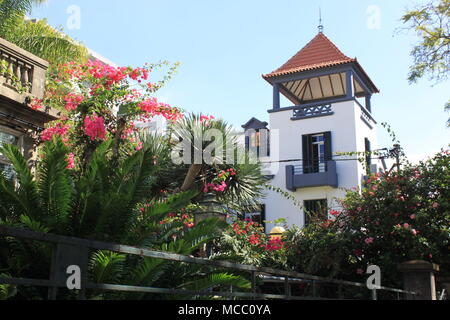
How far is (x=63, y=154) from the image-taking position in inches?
207

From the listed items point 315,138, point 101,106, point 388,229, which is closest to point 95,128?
point 101,106

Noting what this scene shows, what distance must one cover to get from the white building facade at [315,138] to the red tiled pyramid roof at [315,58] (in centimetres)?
4

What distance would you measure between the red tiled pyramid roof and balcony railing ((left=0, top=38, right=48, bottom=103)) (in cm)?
1588

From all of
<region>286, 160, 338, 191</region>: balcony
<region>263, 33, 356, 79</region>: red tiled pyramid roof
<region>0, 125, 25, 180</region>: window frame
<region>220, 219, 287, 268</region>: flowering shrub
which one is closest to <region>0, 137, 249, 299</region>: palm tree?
<region>0, 125, 25, 180</region>: window frame

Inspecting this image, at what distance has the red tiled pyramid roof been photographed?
22820mm

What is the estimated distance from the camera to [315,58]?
2452cm

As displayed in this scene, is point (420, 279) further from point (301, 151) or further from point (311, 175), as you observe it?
point (301, 151)

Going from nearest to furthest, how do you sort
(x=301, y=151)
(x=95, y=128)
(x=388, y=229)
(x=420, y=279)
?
(x=420, y=279)
(x=95, y=128)
(x=388, y=229)
(x=301, y=151)

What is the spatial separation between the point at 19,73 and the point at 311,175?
1495 cm

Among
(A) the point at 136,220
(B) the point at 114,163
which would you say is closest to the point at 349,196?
(B) the point at 114,163

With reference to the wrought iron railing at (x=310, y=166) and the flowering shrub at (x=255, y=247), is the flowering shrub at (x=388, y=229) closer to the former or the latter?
the flowering shrub at (x=255, y=247)

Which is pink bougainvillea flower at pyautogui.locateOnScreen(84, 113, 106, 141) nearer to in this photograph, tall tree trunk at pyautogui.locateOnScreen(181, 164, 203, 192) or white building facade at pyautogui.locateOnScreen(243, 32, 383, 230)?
tall tree trunk at pyautogui.locateOnScreen(181, 164, 203, 192)

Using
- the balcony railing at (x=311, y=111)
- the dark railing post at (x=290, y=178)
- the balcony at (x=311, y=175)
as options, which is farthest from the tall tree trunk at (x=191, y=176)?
the balcony railing at (x=311, y=111)
